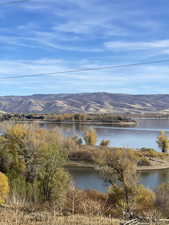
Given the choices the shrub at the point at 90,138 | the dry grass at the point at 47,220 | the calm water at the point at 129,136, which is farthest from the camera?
the shrub at the point at 90,138

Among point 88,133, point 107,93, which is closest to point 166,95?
point 107,93

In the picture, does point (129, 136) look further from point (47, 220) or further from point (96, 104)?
point (96, 104)

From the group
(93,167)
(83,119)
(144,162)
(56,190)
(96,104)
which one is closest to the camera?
(56,190)

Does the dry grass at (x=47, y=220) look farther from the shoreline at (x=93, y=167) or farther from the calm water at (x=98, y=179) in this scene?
the shoreline at (x=93, y=167)

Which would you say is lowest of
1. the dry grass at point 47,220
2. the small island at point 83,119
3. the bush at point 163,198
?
the bush at point 163,198

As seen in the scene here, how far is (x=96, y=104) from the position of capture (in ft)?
536

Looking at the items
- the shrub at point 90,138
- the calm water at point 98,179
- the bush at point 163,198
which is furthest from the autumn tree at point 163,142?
the bush at point 163,198

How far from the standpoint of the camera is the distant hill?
149250 mm

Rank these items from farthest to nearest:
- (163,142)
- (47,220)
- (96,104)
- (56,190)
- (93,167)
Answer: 1. (96,104)
2. (163,142)
3. (93,167)
4. (56,190)
5. (47,220)

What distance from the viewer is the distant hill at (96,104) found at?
5876 inches

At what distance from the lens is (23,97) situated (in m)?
199

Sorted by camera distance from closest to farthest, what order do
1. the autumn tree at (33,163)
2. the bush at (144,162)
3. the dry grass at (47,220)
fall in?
the dry grass at (47,220)
the autumn tree at (33,163)
the bush at (144,162)

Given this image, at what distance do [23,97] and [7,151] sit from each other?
185m

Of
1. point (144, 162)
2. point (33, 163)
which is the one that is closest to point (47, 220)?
point (33, 163)
